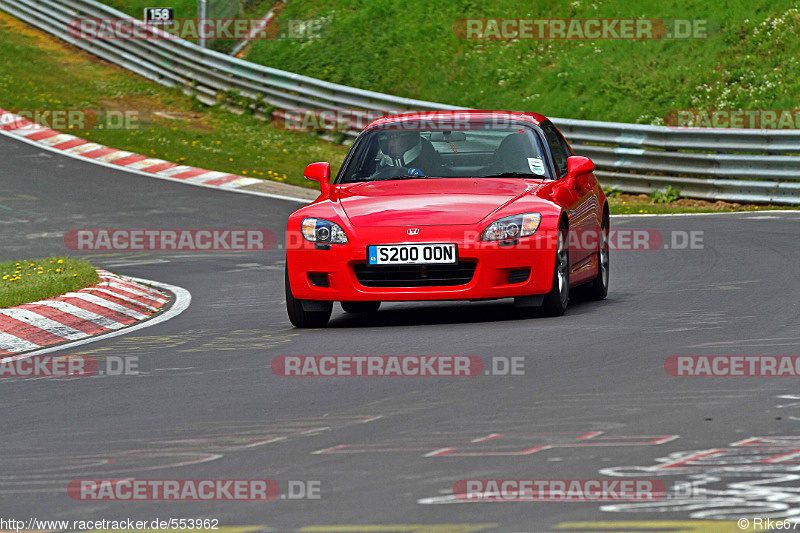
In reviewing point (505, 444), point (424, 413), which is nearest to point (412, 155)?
point (424, 413)

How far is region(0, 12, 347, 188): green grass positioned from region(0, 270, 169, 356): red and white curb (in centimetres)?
1083

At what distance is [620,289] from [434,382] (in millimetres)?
4774

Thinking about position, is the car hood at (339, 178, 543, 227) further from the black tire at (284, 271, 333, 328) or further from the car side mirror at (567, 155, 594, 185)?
the black tire at (284, 271, 333, 328)

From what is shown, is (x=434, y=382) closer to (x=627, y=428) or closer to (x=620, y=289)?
(x=627, y=428)

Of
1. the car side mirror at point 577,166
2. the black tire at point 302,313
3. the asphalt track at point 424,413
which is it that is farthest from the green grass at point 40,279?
the car side mirror at point 577,166

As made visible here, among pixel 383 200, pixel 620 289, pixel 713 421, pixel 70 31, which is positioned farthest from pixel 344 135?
pixel 713 421

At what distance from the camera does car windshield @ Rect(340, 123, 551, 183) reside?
403 inches

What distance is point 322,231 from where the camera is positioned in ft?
30.8

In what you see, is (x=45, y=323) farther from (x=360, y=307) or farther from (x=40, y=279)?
(x=360, y=307)

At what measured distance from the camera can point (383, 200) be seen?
9523 mm

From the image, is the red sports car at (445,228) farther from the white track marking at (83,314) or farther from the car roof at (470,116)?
the white track marking at (83,314)

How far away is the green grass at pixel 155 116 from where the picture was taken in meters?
23.9

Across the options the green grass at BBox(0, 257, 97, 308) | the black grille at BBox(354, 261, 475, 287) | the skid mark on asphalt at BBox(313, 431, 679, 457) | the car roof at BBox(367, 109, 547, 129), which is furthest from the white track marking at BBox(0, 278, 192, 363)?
the skid mark on asphalt at BBox(313, 431, 679, 457)

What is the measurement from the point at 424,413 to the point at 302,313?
3464mm
